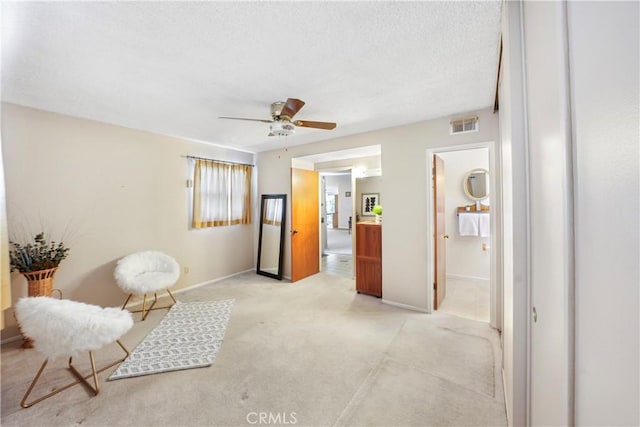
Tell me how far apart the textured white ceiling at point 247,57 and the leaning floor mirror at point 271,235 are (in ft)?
6.91

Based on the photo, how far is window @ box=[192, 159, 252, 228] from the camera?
4031 millimetres

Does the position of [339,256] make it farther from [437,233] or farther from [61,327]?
→ [61,327]

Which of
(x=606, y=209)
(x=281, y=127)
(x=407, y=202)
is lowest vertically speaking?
(x=606, y=209)

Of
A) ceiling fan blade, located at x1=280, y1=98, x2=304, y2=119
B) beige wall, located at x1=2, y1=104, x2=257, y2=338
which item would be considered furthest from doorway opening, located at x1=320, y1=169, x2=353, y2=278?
ceiling fan blade, located at x1=280, y1=98, x2=304, y2=119

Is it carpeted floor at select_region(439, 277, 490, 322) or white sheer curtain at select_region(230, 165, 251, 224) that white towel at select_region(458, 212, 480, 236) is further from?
white sheer curtain at select_region(230, 165, 251, 224)

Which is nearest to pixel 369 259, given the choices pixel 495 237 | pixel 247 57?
pixel 495 237

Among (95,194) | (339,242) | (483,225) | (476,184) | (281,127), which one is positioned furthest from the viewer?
(339,242)

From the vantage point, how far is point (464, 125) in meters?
2.82

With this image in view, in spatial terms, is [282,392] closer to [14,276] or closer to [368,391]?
[368,391]

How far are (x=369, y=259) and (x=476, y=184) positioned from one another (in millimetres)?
2342

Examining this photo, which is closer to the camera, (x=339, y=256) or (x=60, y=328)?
(x=60, y=328)

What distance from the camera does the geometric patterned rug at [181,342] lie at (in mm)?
2078

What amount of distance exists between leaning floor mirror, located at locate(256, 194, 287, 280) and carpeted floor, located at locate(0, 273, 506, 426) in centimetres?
174

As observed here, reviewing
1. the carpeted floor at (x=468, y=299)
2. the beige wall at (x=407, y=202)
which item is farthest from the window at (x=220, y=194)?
the carpeted floor at (x=468, y=299)
